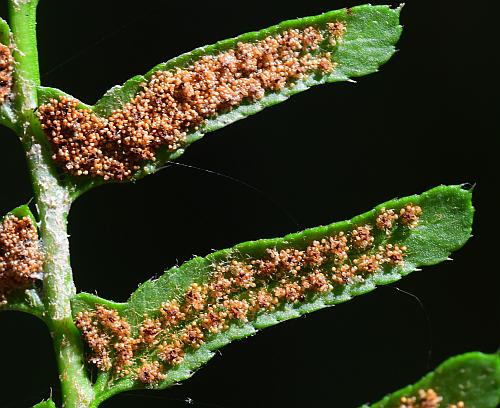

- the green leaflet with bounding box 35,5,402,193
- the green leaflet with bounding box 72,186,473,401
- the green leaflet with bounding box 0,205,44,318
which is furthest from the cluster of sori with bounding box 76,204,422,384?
the green leaflet with bounding box 35,5,402,193

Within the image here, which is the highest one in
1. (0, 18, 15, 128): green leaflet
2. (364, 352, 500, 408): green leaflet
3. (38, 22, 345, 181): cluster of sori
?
(0, 18, 15, 128): green leaflet

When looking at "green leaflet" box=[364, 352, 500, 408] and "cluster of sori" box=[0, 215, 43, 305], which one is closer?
"green leaflet" box=[364, 352, 500, 408]

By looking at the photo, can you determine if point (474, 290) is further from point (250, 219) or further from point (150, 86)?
point (150, 86)

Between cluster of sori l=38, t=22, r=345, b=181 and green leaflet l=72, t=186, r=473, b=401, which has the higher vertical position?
cluster of sori l=38, t=22, r=345, b=181

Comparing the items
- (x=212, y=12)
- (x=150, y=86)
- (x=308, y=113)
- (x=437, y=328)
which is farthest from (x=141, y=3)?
(x=437, y=328)

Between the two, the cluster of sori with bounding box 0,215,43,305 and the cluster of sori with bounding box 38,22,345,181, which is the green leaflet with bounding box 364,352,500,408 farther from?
the cluster of sori with bounding box 0,215,43,305

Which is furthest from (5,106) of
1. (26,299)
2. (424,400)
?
(424,400)
